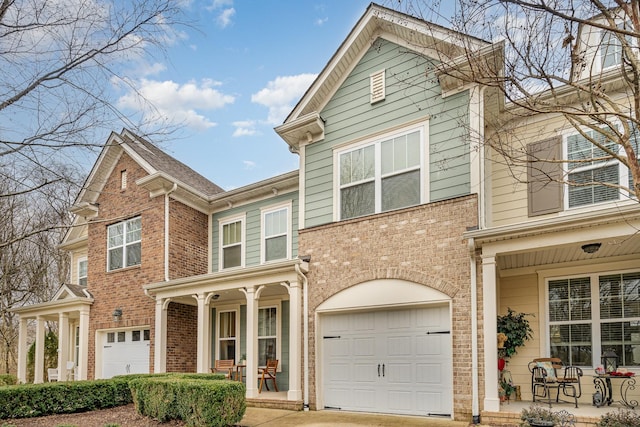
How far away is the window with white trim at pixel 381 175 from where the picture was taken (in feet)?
31.1

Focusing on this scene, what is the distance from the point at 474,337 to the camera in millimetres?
8117

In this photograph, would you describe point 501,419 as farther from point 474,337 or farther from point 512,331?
point 512,331

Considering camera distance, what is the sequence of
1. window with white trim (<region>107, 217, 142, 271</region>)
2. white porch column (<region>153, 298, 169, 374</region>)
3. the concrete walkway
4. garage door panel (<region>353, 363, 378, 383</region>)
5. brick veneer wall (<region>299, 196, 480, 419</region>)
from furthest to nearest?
window with white trim (<region>107, 217, 142, 271</region>)
white porch column (<region>153, 298, 169, 374</region>)
garage door panel (<region>353, 363, 378, 383</region>)
brick veneer wall (<region>299, 196, 480, 419</region>)
the concrete walkway

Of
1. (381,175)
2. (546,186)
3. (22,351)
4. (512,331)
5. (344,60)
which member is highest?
(344,60)

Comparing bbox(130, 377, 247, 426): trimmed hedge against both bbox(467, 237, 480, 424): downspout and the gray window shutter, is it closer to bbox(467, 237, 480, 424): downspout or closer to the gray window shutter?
bbox(467, 237, 480, 424): downspout

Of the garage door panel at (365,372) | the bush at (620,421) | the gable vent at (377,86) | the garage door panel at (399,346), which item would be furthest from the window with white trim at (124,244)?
the bush at (620,421)

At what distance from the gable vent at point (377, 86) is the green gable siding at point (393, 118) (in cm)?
10

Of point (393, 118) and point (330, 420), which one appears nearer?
point (330, 420)

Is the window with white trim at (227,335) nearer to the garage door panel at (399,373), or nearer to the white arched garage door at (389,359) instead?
the white arched garage door at (389,359)

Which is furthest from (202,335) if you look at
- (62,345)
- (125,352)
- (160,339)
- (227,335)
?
(62,345)

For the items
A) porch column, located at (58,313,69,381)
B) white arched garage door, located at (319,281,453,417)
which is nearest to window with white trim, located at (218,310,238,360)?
white arched garage door, located at (319,281,453,417)

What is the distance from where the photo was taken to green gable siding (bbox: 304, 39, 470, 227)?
29.4ft

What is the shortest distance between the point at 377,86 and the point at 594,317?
6.18m

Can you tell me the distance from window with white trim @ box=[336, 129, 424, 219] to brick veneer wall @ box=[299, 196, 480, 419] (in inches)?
12.2
